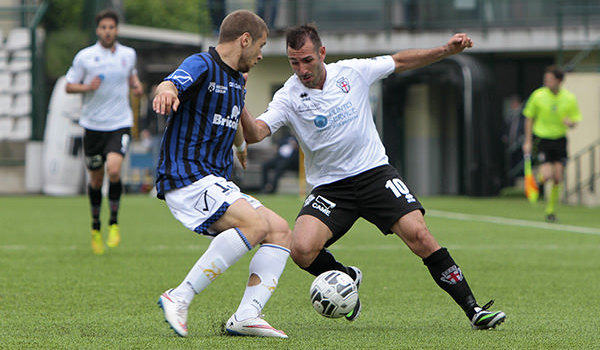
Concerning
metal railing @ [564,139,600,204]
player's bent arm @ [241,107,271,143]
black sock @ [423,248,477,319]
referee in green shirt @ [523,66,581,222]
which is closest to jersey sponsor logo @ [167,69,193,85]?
player's bent arm @ [241,107,271,143]

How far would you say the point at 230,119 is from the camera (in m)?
5.57

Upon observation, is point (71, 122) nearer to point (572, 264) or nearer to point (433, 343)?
point (572, 264)

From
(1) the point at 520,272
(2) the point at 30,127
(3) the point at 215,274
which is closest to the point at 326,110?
(3) the point at 215,274

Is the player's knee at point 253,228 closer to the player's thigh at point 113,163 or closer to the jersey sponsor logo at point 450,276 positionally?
the jersey sponsor logo at point 450,276

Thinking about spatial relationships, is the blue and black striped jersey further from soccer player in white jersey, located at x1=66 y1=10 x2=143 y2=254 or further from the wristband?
soccer player in white jersey, located at x1=66 y1=10 x2=143 y2=254

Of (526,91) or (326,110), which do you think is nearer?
(326,110)

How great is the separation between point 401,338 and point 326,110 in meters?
1.60

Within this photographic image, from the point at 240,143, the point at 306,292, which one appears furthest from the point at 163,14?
the point at 240,143

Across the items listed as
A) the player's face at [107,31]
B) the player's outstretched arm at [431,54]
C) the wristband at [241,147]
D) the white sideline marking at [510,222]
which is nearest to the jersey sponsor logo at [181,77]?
the wristband at [241,147]

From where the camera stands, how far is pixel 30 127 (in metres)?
25.0

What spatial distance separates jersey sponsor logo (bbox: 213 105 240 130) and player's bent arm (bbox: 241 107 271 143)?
0.32 m

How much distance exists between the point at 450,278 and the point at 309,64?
1.52m

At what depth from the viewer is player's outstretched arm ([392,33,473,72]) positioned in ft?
20.2

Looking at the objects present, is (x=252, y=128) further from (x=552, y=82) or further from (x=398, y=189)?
(x=552, y=82)
